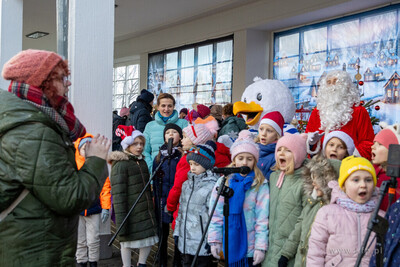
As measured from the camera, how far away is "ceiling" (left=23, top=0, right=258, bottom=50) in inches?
457

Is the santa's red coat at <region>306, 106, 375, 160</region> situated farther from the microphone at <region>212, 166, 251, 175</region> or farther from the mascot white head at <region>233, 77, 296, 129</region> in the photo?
the microphone at <region>212, 166, 251, 175</region>

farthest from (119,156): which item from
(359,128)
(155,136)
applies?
(359,128)

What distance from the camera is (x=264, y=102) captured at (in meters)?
4.82

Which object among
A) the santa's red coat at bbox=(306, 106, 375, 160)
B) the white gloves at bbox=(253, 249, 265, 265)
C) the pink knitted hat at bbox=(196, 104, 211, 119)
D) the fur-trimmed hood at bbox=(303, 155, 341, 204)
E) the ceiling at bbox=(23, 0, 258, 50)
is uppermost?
the ceiling at bbox=(23, 0, 258, 50)

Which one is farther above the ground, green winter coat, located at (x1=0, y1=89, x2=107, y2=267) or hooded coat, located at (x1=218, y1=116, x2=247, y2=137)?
hooded coat, located at (x1=218, y1=116, x2=247, y2=137)

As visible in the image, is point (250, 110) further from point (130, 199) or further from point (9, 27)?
point (9, 27)

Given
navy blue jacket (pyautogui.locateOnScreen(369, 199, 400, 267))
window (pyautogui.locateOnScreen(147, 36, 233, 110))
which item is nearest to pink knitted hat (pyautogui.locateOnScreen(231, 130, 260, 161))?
navy blue jacket (pyautogui.locateOnScreen(369, 199, 400, 267))

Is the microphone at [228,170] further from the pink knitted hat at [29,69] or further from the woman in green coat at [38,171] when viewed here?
the pink knitted hat at [29,69]

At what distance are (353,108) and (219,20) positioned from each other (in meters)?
8.67

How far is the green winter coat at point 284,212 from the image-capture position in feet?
10.6

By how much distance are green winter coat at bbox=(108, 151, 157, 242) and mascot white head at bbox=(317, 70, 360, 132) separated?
1826mm

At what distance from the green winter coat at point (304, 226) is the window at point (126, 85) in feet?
47.3

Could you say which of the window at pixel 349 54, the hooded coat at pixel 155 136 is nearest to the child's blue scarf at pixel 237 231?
the hooded coat at pixel 155 136

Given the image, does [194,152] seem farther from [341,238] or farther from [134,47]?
[134,47]
